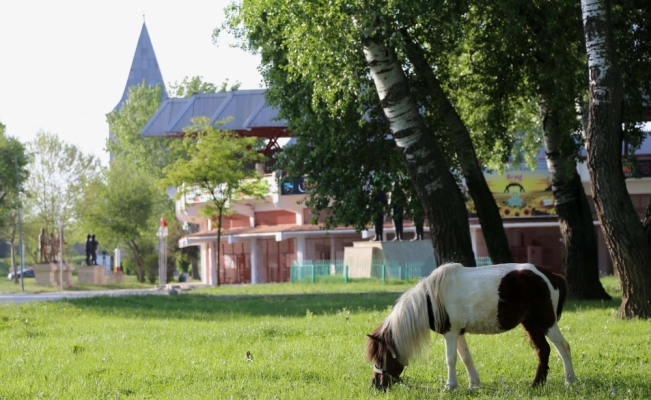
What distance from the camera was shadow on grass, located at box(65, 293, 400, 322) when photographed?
2000cm

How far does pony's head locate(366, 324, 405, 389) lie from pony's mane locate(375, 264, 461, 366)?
0.08ft

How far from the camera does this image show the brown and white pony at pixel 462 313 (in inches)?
323

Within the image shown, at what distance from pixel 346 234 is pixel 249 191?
470 inches

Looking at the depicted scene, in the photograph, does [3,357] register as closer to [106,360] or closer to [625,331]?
[106,360]

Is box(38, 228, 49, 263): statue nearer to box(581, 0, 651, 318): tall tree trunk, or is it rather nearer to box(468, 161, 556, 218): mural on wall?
box(468, 161, 556, 218): mural on wall

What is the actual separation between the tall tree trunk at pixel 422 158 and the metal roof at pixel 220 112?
135ft

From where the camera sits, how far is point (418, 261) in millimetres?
40969

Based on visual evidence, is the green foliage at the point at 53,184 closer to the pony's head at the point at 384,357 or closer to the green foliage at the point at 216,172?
the green foliage at the point at 216,172

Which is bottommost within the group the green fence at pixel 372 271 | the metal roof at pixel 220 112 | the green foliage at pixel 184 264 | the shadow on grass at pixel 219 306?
the shadow on grass at pixel 219 306

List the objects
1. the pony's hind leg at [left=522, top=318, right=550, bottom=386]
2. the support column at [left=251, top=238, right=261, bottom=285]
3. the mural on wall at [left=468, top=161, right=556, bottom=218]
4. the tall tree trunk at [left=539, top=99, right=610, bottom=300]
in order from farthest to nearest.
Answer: the support column at [left=251, top=238, right=261, bottom=285] < the mural on wall at [left=468, top=161, right=556, bottom=218] < the tall tree trunk at [left=539, top=99, right=610, bottom=300] < the pony's hind leg at [left=522, top=318, right=550, bottom=386]

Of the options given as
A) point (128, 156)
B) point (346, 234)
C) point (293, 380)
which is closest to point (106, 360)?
point (293, 380)

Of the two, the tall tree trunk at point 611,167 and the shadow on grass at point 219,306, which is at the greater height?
the tall tree trunk at point 611,167

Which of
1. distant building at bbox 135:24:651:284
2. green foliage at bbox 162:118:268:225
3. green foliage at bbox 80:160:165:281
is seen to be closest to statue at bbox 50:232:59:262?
distant building at bbox 135:24:651:284

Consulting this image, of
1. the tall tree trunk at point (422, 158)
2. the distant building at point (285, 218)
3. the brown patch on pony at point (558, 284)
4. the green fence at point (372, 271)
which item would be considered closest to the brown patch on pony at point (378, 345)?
the brown patch on pony at point (558, 284)
